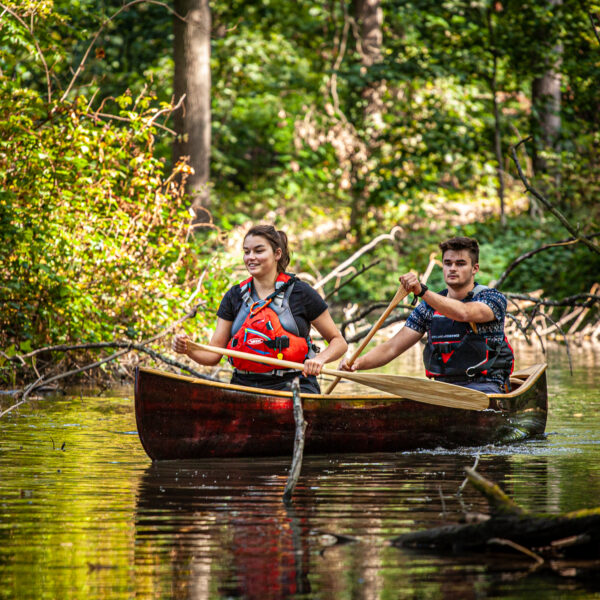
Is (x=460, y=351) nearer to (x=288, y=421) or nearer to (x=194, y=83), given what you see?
(x=288, y=421)

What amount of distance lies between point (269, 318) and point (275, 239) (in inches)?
18.4

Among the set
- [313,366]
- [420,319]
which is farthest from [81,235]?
[313,366]

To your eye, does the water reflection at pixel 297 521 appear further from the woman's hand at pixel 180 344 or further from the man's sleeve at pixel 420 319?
the man's sleeve at pixel 420 319

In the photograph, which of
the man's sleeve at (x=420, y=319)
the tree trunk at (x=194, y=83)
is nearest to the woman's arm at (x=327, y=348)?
the man's sleeve at (x=420, y=319)

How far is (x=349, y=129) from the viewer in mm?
18672

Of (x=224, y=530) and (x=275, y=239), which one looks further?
(x=275, y=239)

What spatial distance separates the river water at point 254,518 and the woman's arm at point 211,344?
1.96 feet

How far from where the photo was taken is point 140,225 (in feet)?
29.7

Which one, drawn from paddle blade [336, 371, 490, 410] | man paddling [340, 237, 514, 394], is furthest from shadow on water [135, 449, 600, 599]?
man paddling [340, 237, 514, 394]

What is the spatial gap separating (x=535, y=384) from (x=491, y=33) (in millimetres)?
12030

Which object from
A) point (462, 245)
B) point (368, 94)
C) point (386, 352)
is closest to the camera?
point (462, 245)

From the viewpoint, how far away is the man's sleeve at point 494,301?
6.22 m

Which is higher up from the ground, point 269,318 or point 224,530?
point 269,318

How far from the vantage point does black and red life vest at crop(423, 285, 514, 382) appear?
6332 millimetres
